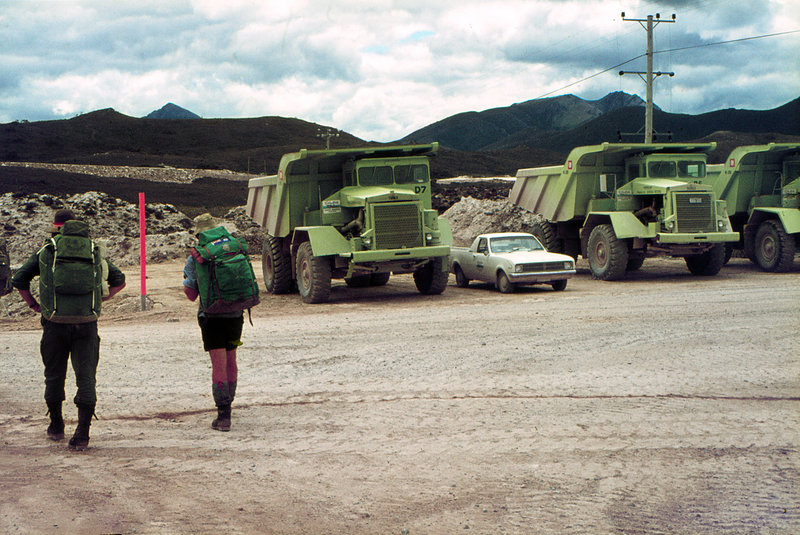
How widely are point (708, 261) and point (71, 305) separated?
17.0 metres

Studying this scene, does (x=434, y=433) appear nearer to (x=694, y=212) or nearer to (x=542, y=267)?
(x=542, y=267)

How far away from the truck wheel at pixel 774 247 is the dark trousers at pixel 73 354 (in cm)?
1791

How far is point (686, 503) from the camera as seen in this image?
4.98 metres

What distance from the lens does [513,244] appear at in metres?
18.5

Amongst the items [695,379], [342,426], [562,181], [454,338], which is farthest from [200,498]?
[562,181]

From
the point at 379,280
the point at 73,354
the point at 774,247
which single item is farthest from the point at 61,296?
the point at 774,247

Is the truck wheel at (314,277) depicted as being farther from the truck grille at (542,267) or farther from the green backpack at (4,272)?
the green backpack at (4,272)

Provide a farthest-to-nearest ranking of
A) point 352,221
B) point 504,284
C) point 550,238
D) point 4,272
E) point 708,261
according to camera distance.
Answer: point 550,238, point 708,261, point 4,272, point 504,284, point 352,221

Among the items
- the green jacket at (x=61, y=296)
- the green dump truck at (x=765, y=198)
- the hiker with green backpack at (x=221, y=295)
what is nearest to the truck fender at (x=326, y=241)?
the hiker with green backpack at (x=221, y=295)

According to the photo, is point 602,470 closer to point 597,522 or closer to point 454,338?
point 597,522

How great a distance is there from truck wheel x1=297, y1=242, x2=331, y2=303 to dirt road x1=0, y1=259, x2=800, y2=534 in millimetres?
3903

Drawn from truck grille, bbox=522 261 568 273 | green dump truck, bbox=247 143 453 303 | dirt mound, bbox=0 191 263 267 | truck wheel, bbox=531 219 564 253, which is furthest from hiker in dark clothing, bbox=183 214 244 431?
dirt mound, bbox=0 191 263 267

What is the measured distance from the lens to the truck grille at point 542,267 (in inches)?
675

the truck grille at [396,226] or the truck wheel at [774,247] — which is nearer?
the truck grille at [396,226]
